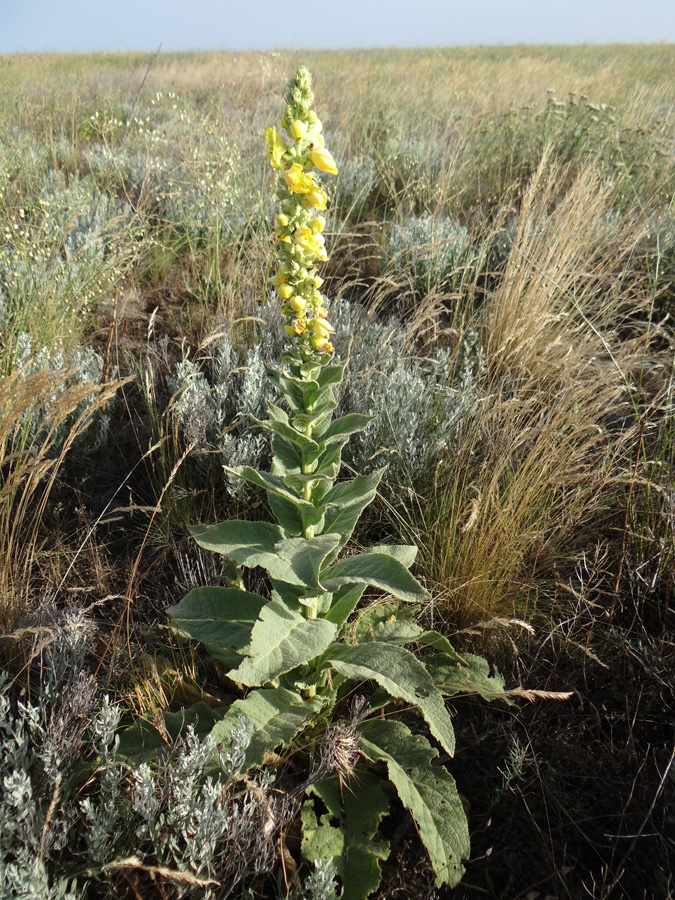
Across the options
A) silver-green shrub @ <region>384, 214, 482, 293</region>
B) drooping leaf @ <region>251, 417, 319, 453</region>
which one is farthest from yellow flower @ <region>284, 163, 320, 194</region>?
silver-green shrub @ <region>384, 214, 482, 293</region>

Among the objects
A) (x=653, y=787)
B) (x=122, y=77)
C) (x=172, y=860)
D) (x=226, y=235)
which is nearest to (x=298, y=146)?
(x=172, y=860)

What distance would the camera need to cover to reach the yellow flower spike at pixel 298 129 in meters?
1.21

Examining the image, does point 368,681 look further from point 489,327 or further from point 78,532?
point 489,327

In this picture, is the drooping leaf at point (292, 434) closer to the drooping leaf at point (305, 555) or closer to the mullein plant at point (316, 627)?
the mullein plant at point (316, 627)

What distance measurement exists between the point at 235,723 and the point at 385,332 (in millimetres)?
1960

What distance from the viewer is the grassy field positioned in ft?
4.37

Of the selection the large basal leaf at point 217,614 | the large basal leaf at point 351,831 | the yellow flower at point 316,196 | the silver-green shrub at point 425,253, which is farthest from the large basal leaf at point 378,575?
the silver-green shrub at point 425,253

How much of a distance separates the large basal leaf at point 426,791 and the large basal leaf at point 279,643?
14.1 inches

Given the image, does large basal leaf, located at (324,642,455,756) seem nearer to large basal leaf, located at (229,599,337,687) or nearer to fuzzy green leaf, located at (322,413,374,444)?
large basal leaf, located at (229,599,337,687)

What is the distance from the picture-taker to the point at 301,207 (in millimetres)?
1284

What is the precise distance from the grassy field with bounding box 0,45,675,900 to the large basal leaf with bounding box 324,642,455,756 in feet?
1.00

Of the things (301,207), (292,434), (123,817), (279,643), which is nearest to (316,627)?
(279,643)

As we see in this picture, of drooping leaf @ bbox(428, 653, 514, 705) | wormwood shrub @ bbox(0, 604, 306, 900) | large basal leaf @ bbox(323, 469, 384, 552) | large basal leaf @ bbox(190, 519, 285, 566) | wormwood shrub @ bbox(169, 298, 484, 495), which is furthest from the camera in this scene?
wormwood shrub @ bbox(169, 298, 484, 495)

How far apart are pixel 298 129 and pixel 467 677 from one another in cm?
147
